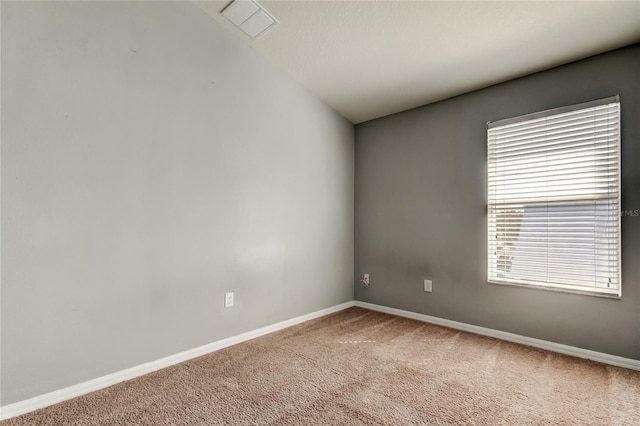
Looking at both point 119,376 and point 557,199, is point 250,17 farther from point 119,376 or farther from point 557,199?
point 557,199

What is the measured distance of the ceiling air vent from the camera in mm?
2221

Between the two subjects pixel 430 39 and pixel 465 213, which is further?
pixel 465 213

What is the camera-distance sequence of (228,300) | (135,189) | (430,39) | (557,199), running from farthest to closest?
(228,300)
(557,199)
(430,39)
(135,189)

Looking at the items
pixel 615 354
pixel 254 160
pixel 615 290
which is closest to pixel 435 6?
pixel 254 160

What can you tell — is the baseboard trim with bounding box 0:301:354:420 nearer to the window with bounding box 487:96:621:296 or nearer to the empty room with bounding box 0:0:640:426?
the empty room with bounding box 0:0:640:426

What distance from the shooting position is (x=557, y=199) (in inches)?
94.6

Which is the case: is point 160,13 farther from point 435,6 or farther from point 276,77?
point 435,6

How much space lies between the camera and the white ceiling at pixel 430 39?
197 centimetres

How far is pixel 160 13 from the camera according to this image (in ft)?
7.10

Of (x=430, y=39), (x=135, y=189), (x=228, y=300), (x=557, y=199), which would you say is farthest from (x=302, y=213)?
(x=557, y=199)

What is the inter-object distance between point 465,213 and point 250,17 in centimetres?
255

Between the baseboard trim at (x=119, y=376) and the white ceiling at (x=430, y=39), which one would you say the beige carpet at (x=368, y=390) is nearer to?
the baseboard trim at (x=119, y=376)

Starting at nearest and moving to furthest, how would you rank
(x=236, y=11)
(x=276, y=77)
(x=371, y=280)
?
1. (x=236, y=11)
2. (x=276, y=77)
3. (x=371, y=280)

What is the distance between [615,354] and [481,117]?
212 centimetres
